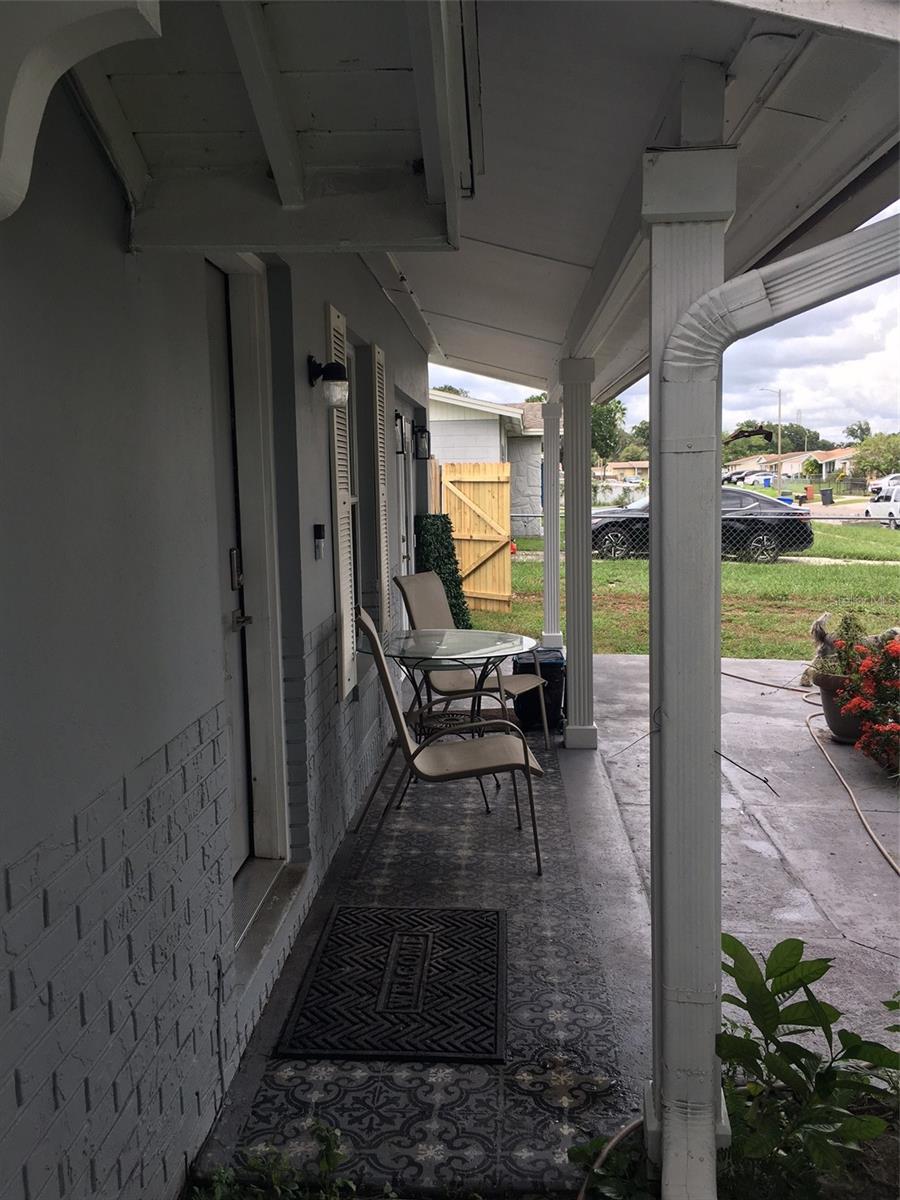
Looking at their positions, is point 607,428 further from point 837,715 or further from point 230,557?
point 230,557

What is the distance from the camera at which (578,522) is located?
5.38 metres

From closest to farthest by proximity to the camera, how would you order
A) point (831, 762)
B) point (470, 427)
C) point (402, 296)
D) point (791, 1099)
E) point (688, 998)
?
point (688, 998)
point (791, 1099)
point (831, 762)
point (402, 296)
point (470, 427)

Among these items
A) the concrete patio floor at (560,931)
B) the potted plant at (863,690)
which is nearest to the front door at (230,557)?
the concrete patio floor at (560,931)

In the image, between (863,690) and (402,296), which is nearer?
(863,690)

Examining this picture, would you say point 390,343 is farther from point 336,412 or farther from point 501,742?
point 501,742

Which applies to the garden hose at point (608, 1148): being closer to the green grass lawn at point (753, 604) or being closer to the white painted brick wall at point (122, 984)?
the white painted brick wall at point (122, 984)

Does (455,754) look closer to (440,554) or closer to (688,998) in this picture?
(688,998)

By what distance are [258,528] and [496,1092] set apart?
5.84 feet

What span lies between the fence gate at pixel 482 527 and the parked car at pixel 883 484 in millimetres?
7260

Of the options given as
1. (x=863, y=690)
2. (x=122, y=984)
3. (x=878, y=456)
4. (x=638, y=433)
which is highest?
(x=638, y=433)

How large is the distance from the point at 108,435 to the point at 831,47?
149 cm

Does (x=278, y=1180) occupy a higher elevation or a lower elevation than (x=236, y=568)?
lower

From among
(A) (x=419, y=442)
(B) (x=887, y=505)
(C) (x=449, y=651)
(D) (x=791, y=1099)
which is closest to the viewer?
(D) (x=791, y=1099)

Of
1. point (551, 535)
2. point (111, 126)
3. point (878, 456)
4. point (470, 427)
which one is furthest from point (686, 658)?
point (878, 456)
